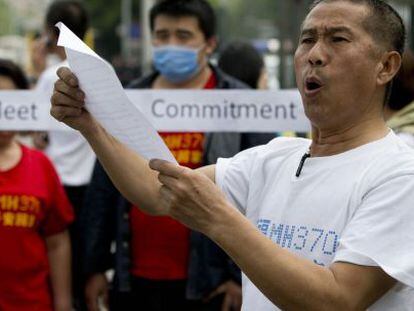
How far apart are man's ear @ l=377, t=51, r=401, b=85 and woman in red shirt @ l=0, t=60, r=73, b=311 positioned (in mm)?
2205

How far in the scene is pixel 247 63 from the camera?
595 centimetres

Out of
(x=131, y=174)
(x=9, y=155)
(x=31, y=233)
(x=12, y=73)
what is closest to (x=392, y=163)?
(x=131, y=174)

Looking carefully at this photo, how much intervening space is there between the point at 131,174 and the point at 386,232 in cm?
93

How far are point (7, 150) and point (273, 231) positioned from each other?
2.28m

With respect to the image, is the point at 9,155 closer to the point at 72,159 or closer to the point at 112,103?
the point at 72,159

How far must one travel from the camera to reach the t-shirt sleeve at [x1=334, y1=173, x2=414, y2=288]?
7.68ft

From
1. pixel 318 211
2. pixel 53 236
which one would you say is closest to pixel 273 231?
pixel 318 211

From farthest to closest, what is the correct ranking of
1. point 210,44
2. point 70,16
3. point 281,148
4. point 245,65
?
point 70,16, point 245,65, point 210,44, point 281,148

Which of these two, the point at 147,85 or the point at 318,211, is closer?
the point at 318,211

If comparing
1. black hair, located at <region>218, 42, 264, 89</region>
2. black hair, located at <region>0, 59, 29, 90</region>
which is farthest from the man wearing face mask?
black hair, located at <region>218, 42, 264, 89</region>

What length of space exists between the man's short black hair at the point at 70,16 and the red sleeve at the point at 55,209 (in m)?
1.97

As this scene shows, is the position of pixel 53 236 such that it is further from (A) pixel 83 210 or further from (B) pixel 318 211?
(B) pixel 318 211

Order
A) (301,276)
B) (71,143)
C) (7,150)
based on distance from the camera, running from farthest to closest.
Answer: (71,143) < (7,150) < (301,276)

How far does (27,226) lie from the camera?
4.36 meters
